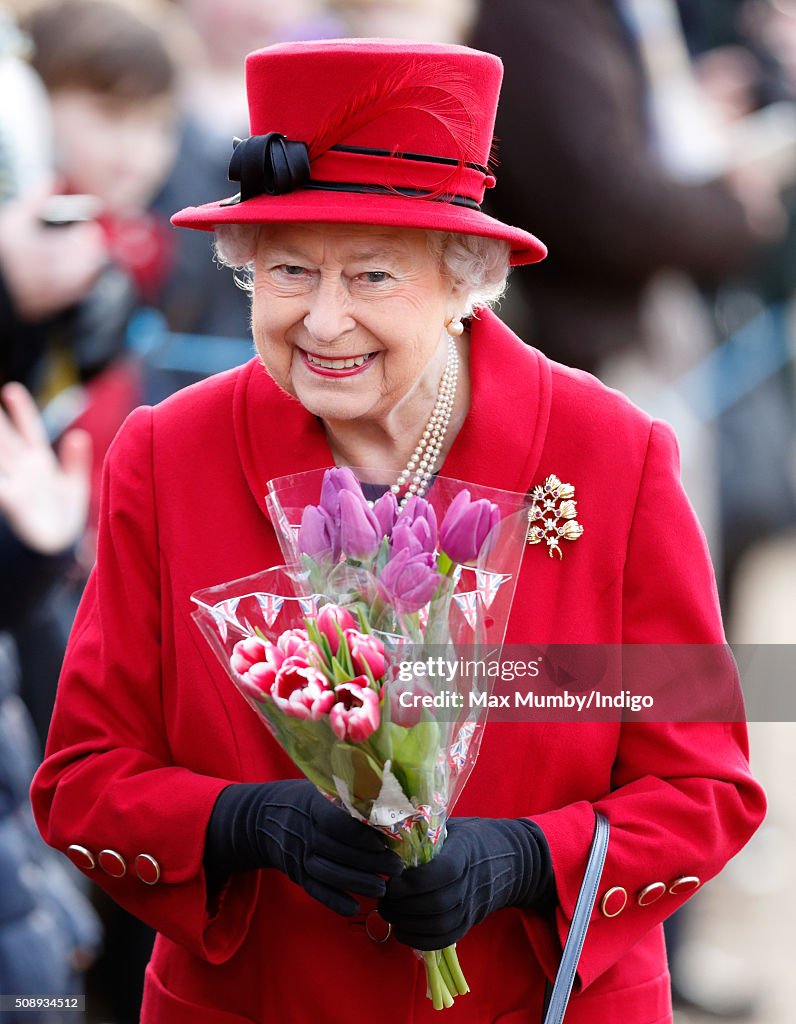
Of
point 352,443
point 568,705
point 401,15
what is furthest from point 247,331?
point 568,705

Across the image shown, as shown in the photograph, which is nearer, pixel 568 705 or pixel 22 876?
pixel 568 705

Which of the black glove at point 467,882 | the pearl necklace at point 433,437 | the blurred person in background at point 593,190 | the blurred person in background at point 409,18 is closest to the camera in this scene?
the black glove at point 467,882

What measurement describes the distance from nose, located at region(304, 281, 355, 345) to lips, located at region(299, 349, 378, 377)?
0.13 feet

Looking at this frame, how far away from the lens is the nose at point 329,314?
2082 mm

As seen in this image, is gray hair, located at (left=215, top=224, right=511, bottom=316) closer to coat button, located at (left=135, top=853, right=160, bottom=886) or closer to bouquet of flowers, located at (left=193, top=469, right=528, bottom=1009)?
Result: bouquet of flowers, located at (left=193, top=469, right=528, bottom=1009)

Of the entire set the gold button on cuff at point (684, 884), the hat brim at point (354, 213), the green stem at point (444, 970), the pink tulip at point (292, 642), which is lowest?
the green stem at point (444, 970)

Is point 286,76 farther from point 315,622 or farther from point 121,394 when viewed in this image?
point 121,394

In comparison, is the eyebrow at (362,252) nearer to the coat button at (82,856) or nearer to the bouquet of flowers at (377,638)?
the bouquet of flowers at (377,638)

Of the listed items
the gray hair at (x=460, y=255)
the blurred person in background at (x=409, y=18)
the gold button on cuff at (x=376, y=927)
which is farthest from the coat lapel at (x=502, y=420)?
the blurred person in background at (x=409, y=18)

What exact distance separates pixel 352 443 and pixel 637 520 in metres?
0.44

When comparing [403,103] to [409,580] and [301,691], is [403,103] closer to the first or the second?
[409,580]

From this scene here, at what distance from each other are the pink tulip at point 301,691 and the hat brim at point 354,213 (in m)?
0.59

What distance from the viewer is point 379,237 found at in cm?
212

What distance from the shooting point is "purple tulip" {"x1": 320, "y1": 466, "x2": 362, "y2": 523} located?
186 centimetres
